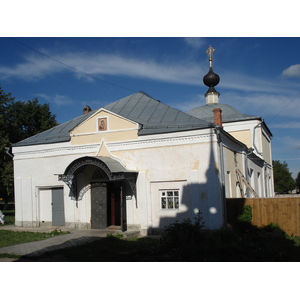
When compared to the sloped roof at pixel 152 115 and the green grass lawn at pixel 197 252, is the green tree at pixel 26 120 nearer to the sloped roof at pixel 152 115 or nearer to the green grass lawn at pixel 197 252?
the sloped roof at pixel 152 115

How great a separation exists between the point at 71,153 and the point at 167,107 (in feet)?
15.6

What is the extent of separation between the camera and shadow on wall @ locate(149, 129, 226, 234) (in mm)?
11906

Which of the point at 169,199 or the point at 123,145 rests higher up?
the point at 123,145

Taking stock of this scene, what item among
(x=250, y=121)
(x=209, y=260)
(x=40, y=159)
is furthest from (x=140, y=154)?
(x=250, y=121)

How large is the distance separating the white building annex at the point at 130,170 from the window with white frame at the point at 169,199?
4cm

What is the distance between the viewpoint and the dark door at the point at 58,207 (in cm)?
1497

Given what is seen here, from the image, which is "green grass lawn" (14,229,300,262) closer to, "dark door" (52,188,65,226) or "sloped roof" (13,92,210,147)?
"sloped roof" (13,92,210,147)

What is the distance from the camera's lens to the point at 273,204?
1283 centimetres

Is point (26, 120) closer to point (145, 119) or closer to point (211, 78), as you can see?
point (211, 78)

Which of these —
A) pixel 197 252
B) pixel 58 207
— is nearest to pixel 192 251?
pixel 197 252

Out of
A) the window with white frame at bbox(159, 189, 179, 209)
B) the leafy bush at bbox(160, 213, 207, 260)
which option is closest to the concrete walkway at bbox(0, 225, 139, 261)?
the window with white frame at bbox(159, 189, 179, 209)

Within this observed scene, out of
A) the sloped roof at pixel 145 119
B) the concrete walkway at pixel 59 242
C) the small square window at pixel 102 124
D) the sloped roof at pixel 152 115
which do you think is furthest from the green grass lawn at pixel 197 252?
the small square window at pixel 102 124

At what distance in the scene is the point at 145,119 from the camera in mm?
14273

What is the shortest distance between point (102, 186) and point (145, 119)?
3415mm
